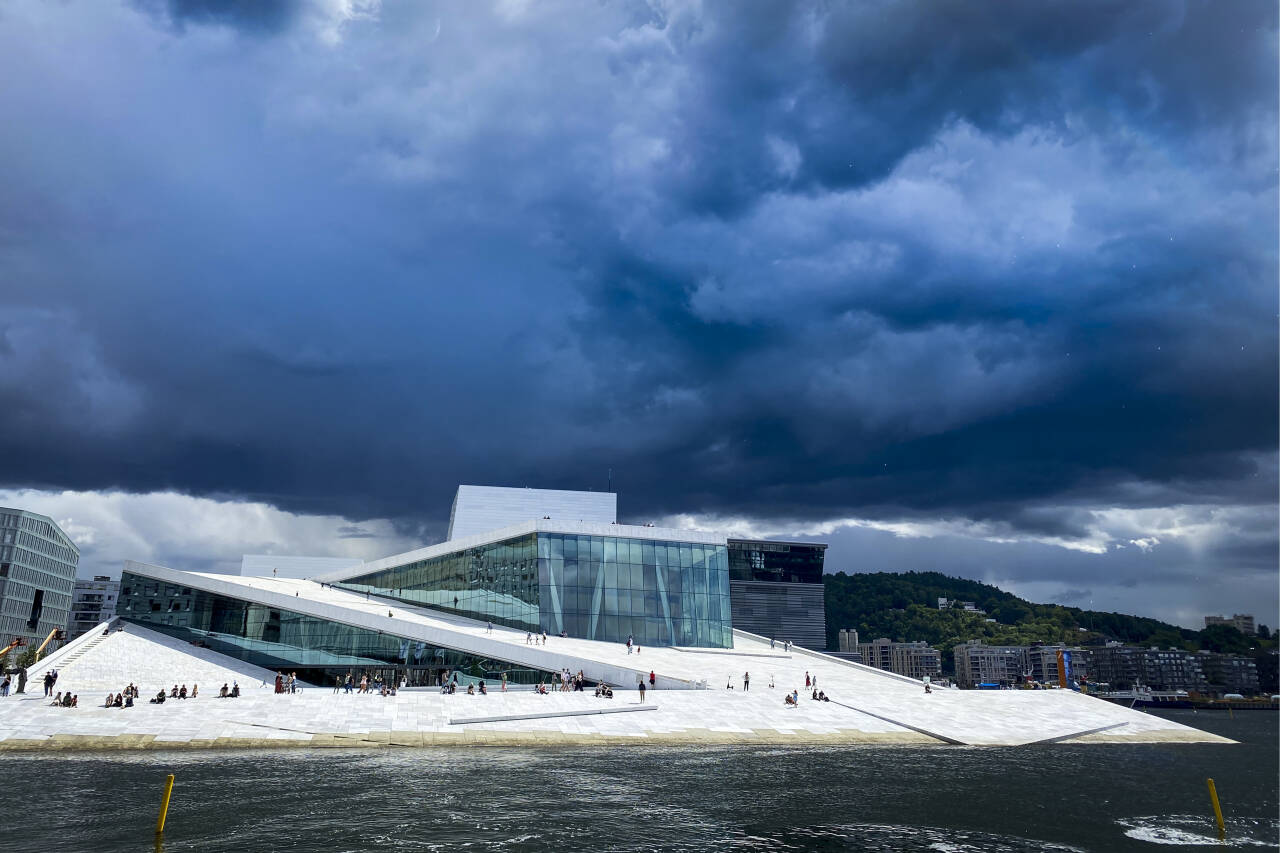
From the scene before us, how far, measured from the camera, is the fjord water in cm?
2234

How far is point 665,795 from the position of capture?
28.5m

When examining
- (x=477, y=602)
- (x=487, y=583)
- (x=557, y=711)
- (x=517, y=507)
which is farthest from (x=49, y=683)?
(x=517, y=507)

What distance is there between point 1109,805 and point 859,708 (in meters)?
20.5

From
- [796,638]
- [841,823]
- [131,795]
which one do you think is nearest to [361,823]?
[131,795]

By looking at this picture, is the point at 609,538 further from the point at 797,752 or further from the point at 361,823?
the point at 361,823

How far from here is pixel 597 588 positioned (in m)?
69.2

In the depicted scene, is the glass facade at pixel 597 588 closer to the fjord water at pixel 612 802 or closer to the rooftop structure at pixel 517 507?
the rooftop structure at pixel 517 507

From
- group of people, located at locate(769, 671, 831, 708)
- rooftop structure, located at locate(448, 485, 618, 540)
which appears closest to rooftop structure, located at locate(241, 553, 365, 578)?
rooftop structure, located at locate(448, 485, 618, 540)

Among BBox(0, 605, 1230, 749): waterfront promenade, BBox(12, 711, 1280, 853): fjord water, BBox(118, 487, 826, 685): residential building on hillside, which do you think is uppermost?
BBox(118, 487, 826, 685): residential building on hillside

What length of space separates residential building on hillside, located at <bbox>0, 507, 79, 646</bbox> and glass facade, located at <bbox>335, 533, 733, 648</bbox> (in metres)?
101

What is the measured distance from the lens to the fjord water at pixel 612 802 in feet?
73.3

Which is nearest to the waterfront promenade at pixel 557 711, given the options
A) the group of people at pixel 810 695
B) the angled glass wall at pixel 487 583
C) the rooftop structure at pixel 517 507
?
the group of people at pixel 810 695

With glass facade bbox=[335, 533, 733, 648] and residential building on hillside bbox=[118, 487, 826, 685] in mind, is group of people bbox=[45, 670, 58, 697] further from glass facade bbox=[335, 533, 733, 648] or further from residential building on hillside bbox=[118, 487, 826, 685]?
glass facade bbox=[335, 533, 733, 648]

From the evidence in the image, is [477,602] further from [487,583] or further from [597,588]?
[597,588]
